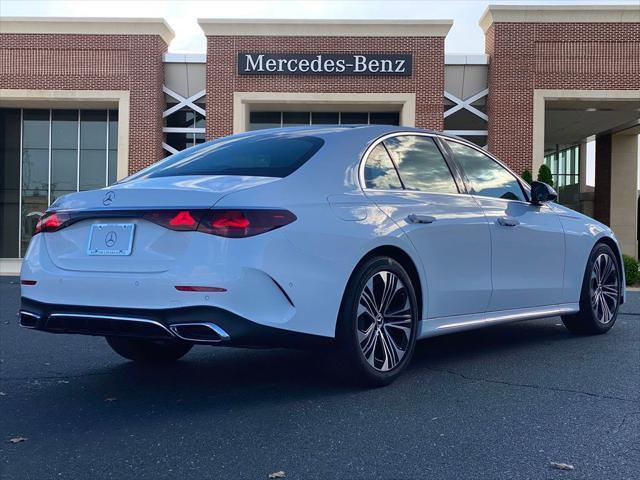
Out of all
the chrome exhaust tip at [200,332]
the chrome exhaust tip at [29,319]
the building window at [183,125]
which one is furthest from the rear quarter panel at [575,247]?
the building window at [183,125]

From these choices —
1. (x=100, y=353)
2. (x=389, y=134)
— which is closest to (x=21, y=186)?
(x=100, y=353)

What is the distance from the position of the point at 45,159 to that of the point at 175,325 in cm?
2527

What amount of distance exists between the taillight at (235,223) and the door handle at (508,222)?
2.28m

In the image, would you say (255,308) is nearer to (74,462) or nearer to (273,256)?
(273,256)

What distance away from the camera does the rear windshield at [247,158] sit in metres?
4.33

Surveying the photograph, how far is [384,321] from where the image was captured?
4453mm

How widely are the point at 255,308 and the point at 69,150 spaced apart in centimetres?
2483

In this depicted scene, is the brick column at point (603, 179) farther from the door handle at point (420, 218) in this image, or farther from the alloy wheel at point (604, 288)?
the door handle at point (420, 218)

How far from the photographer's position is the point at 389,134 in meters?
4.95

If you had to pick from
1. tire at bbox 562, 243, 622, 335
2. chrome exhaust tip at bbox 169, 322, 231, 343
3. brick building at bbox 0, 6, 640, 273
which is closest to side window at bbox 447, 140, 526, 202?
tire at bbox 562, 243, 622, 335

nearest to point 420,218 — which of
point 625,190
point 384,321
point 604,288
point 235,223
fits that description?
point 384,321

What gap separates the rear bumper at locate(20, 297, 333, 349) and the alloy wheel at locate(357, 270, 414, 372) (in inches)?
13.0

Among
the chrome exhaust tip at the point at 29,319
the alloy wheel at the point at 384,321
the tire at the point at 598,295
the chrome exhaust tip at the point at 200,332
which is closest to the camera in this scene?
the chrome exhaust tip at the point at 200,332

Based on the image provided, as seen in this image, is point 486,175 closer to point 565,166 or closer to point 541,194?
point 541,194
